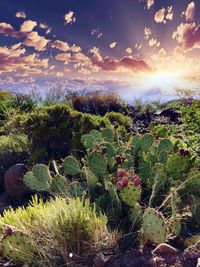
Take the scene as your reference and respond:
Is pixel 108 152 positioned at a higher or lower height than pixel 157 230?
higher

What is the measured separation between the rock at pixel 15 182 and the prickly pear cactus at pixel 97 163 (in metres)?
3.38

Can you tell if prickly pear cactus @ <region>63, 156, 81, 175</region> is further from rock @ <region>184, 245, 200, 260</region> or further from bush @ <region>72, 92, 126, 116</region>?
bush @ <region>72, 92, 126, 116</region>

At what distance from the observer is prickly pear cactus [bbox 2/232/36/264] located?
15.3ft

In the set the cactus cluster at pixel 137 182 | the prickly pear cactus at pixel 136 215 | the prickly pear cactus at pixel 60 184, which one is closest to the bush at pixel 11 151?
the cactus cluster at pixel 137 182

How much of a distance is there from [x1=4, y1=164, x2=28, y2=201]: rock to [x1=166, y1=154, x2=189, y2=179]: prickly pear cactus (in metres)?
3.99

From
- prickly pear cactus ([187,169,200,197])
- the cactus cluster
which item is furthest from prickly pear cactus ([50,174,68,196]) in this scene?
prickly pear cactus ([187,169,200,197])

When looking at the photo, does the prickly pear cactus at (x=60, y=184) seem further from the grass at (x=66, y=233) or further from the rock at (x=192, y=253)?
the rock at (x=192, y=253)

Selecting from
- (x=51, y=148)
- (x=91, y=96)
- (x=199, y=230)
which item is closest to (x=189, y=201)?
(x=199, y=230)

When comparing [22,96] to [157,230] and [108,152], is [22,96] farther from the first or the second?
[157,230]

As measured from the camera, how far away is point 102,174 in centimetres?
635

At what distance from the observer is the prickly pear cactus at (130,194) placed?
Result: 5.36 m

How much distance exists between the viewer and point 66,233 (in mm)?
4766

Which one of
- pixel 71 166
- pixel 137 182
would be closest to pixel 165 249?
pixel 137 182

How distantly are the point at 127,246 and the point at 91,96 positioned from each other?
42.3 feet
